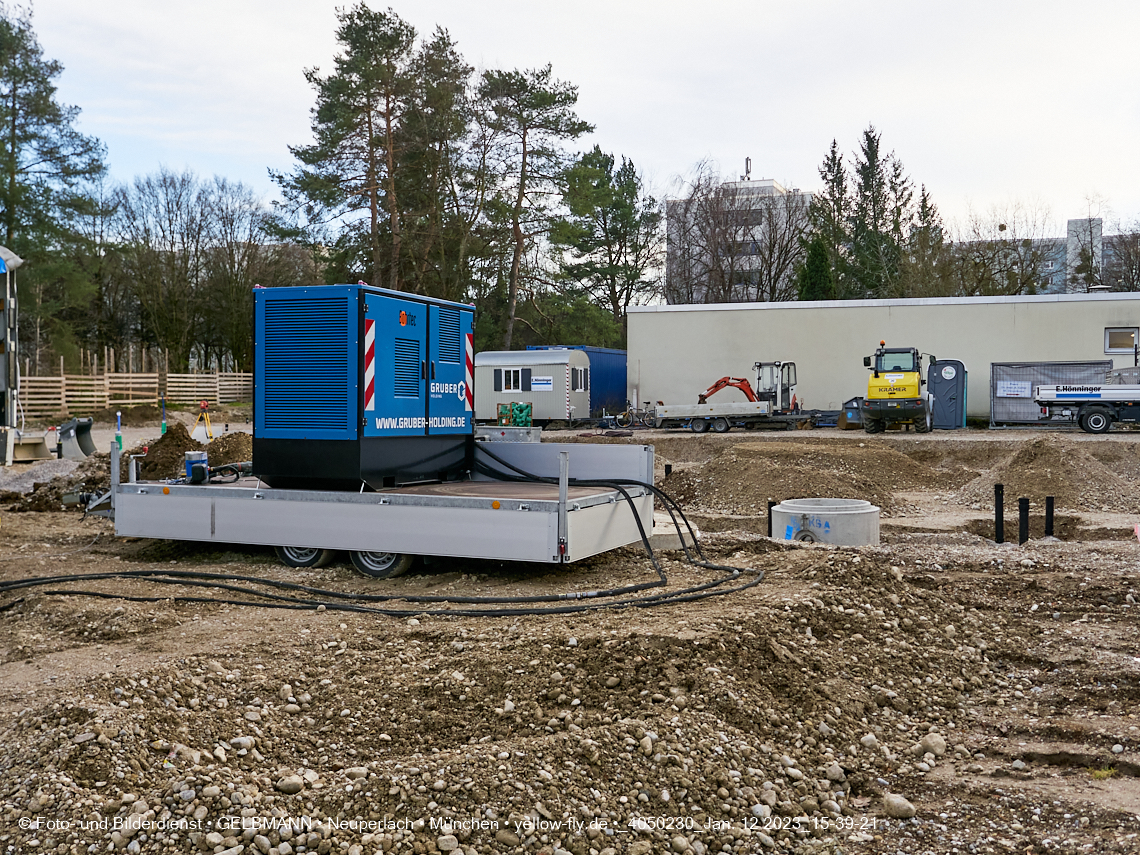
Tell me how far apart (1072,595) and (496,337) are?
3287 centimetres

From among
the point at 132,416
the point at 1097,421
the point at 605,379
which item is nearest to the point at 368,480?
the point at 1097,421

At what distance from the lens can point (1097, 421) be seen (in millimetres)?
25844

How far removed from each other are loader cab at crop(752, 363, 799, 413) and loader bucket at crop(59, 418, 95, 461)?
62.9ft

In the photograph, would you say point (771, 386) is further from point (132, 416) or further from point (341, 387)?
point (341, 387)

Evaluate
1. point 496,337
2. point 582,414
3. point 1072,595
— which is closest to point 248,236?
point 496,337

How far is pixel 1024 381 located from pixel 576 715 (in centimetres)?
2866

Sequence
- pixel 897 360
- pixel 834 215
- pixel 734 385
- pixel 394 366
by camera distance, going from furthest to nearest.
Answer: pixel 834 215 < pixel 734 385 < pixel 897 360 < pixel 394 366

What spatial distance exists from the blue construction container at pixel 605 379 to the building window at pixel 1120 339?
16093 millimetres

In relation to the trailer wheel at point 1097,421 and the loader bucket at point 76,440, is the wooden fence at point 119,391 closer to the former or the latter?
the loader bucket at point 76,440

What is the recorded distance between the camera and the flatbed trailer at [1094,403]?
83.5ft

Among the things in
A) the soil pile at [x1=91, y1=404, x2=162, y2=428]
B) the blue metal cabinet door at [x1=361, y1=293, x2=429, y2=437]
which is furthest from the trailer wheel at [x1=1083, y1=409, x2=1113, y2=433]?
the soil pile at [x1=91, y1=404, x2=162, y2=428]

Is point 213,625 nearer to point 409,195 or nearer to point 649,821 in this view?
point 649,821

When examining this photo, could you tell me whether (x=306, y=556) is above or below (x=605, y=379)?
below

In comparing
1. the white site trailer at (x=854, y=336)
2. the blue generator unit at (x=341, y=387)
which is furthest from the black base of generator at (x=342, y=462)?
the white site trailer at (x=854, y=336)
